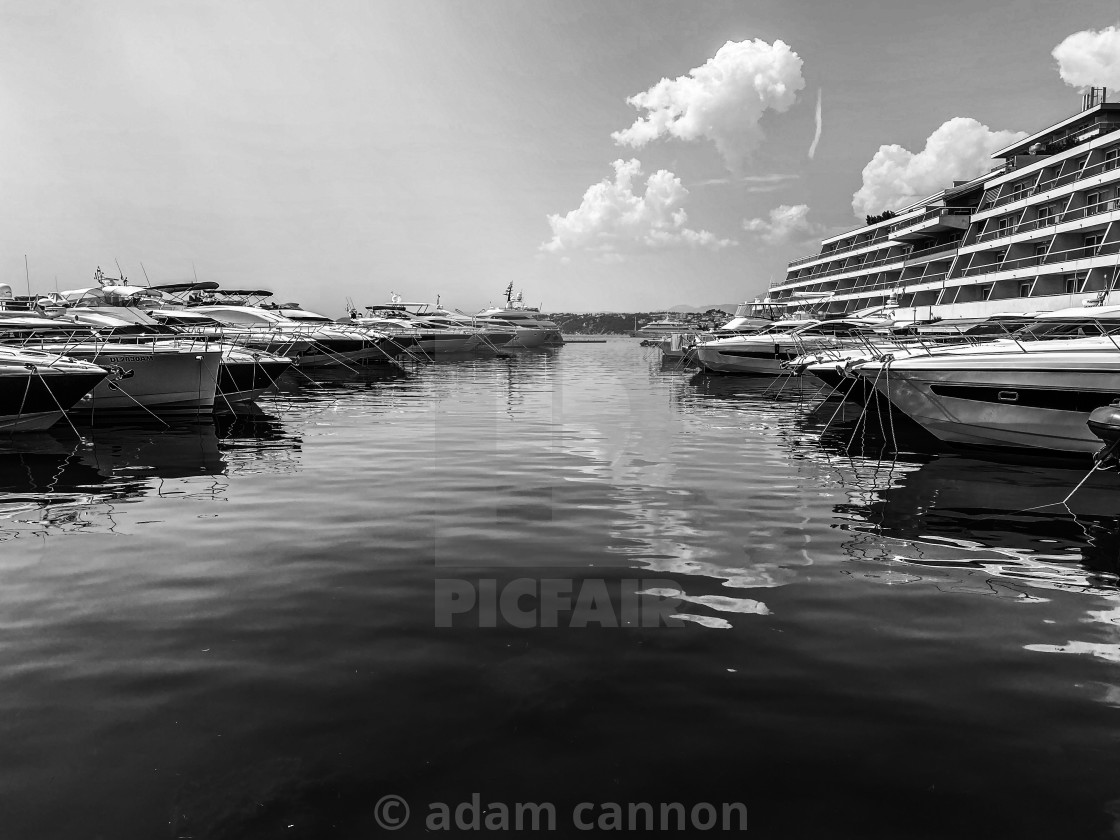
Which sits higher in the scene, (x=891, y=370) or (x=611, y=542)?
(x=891, y=370)

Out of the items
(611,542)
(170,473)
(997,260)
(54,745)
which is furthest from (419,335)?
(54,745)

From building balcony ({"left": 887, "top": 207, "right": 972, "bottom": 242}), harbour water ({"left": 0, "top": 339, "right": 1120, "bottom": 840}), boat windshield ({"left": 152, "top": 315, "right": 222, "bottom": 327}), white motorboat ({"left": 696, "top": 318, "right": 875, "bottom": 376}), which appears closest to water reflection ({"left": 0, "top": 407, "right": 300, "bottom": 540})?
harbour water ({"left": 0, "top": 339, "right": 1120, "bottom": 840})

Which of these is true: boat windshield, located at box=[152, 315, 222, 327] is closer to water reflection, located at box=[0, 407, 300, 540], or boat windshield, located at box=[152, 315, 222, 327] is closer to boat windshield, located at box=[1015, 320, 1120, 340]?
water reflection, located at box=[0, 407, 300, 540]

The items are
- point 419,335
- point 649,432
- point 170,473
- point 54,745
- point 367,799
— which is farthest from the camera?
point 419,335

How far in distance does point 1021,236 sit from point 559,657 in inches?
1835

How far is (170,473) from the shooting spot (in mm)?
12789

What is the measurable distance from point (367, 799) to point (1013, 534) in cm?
850

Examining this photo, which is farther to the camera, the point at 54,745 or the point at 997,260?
the point at 997,260

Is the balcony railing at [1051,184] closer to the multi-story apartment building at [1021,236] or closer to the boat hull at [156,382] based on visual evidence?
the multi-story apartment building at [1021,236]

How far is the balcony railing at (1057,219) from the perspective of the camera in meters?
36.3

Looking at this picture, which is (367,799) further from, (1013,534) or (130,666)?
(1013,534)

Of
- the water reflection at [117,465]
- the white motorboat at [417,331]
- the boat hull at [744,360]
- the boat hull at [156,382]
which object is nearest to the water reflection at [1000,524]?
the water reflection at [117,465]

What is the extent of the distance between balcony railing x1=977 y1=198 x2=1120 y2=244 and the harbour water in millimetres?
32939

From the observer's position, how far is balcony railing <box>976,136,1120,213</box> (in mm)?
37469
